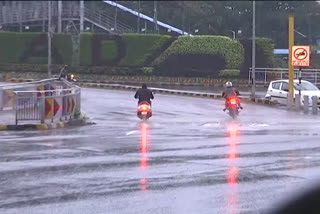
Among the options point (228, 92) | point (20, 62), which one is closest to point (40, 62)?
point (20, 62)

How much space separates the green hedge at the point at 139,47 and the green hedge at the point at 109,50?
1.02 meters

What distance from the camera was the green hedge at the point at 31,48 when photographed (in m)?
60.3

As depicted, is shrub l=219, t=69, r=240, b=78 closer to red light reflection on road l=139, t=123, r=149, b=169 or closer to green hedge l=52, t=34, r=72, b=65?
green hedge l=52, t=34, r=72, b=65

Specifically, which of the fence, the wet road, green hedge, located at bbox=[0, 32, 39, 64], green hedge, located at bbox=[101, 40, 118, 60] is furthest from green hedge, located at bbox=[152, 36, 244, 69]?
the wet road

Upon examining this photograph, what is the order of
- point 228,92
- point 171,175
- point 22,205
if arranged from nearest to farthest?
point 22,205 < point 171,175 < point 228,92

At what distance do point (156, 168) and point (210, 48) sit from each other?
1840 inches

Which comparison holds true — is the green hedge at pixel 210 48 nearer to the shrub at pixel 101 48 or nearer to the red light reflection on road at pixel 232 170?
the shrub at pixel 101 48

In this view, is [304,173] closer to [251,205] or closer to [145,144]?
[251,205]

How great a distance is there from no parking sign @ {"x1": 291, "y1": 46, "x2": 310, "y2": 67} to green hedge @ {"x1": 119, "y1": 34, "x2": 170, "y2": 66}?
969 inches

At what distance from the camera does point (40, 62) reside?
61562 millimetres

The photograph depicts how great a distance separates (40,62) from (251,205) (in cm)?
5452

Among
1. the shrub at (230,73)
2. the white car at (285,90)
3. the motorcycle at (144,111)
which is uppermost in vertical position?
the shrub at (230,73)

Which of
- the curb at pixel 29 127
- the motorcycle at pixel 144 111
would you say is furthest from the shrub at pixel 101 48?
the curb at pixel 29 127

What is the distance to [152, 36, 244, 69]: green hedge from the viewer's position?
187 ft
